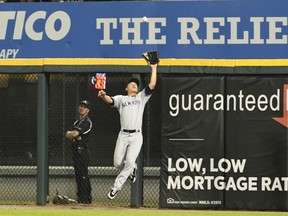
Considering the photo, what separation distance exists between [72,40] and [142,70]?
16.9ft

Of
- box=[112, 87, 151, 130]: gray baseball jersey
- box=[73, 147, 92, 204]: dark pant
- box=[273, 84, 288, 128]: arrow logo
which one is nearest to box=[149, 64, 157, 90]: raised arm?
box=[112, 87, 151, 130]: gray baseball jersey

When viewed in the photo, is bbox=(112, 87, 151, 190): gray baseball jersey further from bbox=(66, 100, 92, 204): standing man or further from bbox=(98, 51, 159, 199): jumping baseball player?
bbox=(66, 100, 92, 204): standing man

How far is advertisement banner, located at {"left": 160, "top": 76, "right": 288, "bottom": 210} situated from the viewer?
38.5 feet

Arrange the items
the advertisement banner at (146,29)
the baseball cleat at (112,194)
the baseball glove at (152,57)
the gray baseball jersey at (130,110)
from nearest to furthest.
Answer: the baseball glove at (152,57), the baseball cleat at (112,194), the gray baseball jersey at (130,110), the advertisement banner at (146,29)

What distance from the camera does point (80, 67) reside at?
12172 mm

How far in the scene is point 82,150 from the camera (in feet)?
40.3

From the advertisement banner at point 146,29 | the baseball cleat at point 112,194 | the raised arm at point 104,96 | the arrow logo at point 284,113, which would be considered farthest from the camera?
the advertisement banner at point 146,29

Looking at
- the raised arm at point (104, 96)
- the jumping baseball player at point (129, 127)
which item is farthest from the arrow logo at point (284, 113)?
the raised arm at point (104, 96)

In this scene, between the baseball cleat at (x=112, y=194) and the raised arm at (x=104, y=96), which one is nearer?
the raised arm at (x=104, y=96)

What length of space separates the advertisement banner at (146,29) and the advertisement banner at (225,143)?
4569 mm

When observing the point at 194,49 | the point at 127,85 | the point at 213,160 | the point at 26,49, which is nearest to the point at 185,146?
the point at 213,160

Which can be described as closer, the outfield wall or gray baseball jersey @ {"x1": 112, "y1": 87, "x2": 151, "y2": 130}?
gray baseball jersey @ {"x1": 112, "y1": 87, "x2": 151, "y2": 130}

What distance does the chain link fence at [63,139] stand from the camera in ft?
40.0

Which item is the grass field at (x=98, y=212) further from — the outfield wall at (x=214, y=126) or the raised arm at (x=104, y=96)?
the raised arm at (x=104, y=96)
